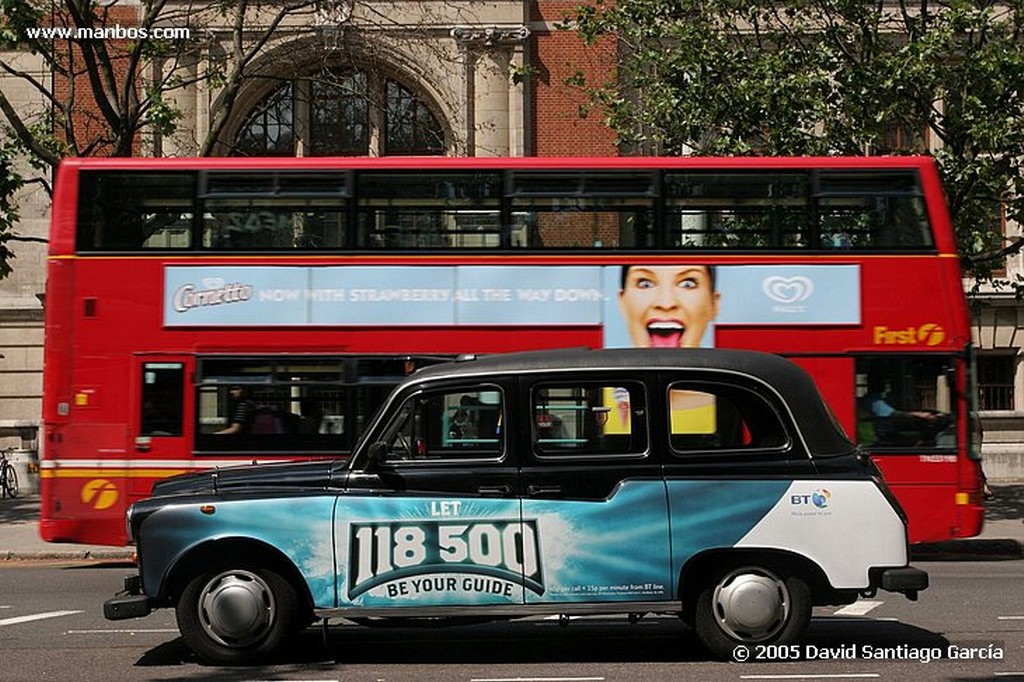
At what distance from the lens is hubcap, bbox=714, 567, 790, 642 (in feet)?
28.6

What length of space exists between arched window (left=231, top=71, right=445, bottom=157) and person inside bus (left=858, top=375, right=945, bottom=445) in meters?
17.6

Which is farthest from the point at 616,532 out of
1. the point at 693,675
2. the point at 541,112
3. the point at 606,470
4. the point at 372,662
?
the point at 541,112

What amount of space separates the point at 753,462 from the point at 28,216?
2508 centimetres

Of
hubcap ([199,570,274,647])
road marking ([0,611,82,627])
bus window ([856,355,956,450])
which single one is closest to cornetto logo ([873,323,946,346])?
bus window ([856,355,956,450])

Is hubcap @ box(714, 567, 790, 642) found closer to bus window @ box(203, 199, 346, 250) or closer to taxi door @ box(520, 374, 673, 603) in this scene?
taxi door @ box(520, 374, 673, 603)

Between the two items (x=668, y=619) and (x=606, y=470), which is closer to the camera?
(x=606, y=470)

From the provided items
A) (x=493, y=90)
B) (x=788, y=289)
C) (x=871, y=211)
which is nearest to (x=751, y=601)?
(x=788, y=289)

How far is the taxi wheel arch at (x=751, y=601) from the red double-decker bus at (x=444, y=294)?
5.93 metres

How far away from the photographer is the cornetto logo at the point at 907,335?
14688 mm

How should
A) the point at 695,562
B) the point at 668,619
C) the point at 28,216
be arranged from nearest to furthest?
the point at 695,562 → the point at 668,619 → the point at 28,216

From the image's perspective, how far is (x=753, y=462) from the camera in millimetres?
8820

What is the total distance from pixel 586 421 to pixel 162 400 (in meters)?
7.35

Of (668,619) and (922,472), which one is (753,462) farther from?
(922,472)
